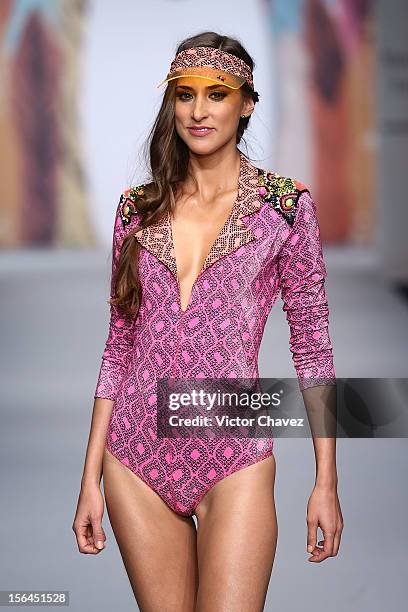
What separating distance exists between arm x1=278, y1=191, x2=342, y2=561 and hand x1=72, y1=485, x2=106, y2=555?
385 mm

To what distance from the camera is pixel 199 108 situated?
2.39 meters

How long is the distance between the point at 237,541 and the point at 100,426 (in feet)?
1.19

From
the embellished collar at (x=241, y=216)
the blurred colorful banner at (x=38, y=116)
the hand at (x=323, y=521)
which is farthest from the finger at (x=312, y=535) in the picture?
the blurred colorful banner at (x=38, y=116)

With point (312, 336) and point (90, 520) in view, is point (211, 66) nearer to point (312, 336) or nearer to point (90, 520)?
point (312, 336)

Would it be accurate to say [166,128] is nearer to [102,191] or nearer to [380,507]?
[380,507]

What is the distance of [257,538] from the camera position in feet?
7.38

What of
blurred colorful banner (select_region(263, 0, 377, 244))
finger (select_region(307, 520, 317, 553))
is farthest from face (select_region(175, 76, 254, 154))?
blurred colorful banner (select_region(263, 0, 377, 244))

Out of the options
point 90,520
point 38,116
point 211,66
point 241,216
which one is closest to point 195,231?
point 241,216

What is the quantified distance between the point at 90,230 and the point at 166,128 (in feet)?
48.0

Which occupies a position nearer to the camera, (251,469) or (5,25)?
(251,469)

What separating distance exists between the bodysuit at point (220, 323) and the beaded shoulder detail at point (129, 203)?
2.9 inches

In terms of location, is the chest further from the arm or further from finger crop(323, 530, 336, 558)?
finger crop(323, 530, 336, 558)

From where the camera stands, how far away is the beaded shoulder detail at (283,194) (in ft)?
7.80

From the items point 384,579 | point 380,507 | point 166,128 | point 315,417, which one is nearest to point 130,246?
point 166,128
